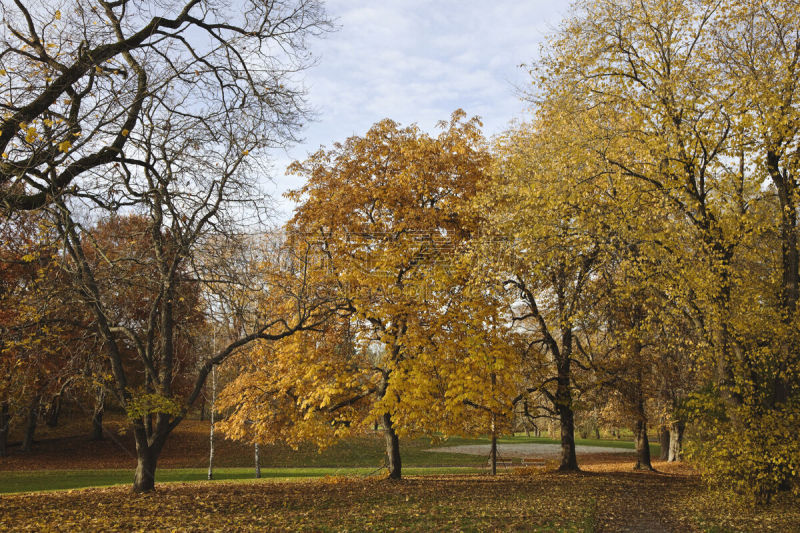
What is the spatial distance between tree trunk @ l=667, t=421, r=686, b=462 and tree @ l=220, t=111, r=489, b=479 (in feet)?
47.7

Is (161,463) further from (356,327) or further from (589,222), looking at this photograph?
(589,222)

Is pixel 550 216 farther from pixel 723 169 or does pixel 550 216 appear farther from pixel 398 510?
pixel 398 510

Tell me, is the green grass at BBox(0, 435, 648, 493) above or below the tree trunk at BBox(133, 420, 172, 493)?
below

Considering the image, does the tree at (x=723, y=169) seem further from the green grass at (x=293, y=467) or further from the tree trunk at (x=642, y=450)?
the tree trunk at (x=642, y=450)

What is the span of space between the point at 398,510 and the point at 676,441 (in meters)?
19.8

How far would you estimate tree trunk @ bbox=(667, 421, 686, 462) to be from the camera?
2340 centimetres

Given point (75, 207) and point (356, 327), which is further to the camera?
point (356, 327)

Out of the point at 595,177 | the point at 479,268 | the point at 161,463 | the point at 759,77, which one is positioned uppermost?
the point at 759,77

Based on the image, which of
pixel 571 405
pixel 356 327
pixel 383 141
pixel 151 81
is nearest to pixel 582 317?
pixel 571 405

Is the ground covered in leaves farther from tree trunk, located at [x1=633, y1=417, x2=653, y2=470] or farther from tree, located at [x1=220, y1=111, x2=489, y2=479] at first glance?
tree trunk, located at [x1=633, y1=417, x2=653, y2=470]

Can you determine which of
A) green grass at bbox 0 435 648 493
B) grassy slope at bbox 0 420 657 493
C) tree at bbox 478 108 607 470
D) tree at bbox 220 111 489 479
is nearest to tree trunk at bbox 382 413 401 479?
tree at bbox 220 111 489 479

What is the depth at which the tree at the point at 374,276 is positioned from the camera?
13.5 m

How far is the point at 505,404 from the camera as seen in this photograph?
13469 millimetres

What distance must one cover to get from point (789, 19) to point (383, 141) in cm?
974
